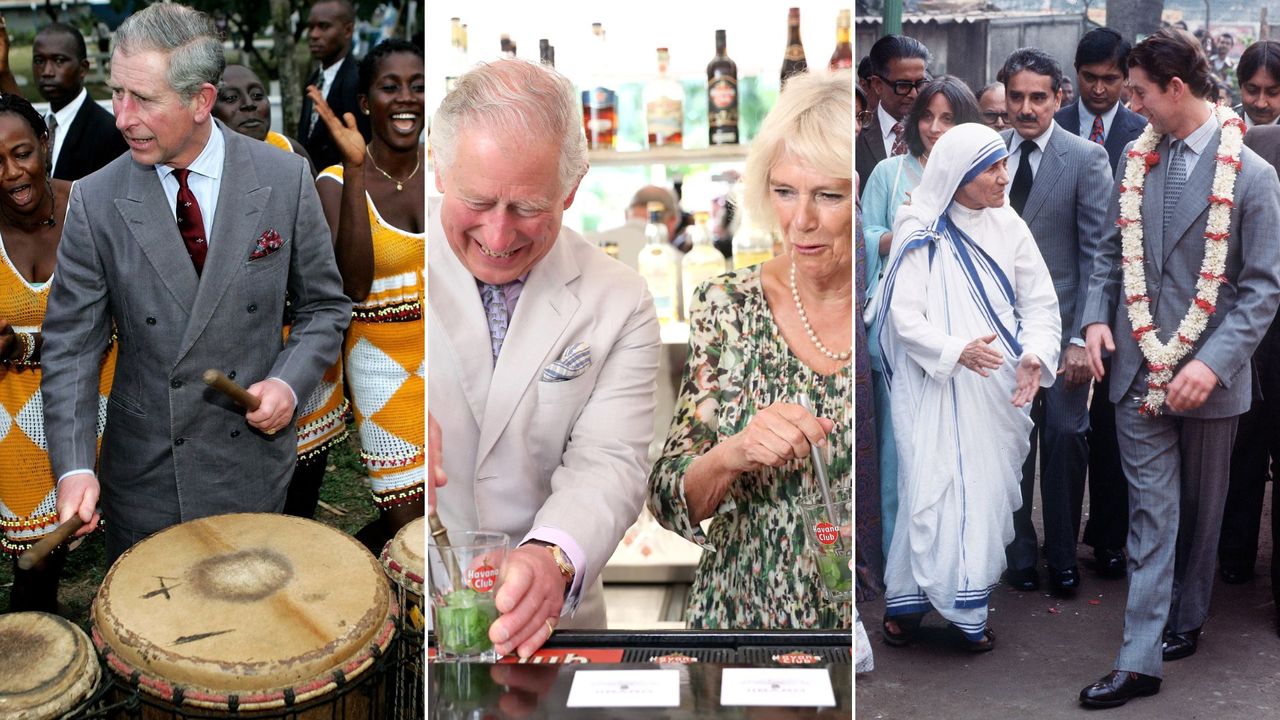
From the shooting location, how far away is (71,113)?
16.4ft

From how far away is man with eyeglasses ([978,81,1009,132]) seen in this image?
9.38 feet

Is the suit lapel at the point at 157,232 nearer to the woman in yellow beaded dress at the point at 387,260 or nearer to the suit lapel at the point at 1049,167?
the woman in yellow beaded dress at the point at 387,260

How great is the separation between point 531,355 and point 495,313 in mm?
88

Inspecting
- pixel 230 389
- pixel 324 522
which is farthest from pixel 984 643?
pixel 324 522

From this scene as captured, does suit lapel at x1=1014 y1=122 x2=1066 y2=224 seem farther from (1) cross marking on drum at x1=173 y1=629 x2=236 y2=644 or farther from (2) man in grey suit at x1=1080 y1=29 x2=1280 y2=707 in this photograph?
(1) cross marking on drum at x1=173 y1=629 x2=236 y2=644

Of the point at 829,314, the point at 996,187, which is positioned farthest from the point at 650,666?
the point at 996,187

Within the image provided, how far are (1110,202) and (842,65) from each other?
1199mm

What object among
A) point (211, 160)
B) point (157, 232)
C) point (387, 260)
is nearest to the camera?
point (157, 232)

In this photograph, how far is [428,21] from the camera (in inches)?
78.2

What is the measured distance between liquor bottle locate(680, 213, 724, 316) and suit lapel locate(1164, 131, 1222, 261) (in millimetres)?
1327

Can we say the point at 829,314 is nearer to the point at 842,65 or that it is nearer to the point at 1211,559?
the point at 842,65

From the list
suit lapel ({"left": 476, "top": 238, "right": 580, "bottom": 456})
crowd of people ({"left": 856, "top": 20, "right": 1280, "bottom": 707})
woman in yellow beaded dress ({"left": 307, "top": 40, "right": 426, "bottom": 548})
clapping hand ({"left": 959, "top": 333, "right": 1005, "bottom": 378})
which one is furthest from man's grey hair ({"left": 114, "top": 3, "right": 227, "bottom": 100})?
clapping hand ({"left": 959, "top": 333, "right": 1005, "bottom": 378})

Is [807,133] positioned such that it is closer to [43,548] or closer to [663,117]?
[663,117]

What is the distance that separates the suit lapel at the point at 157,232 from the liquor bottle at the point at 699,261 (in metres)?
1.42
